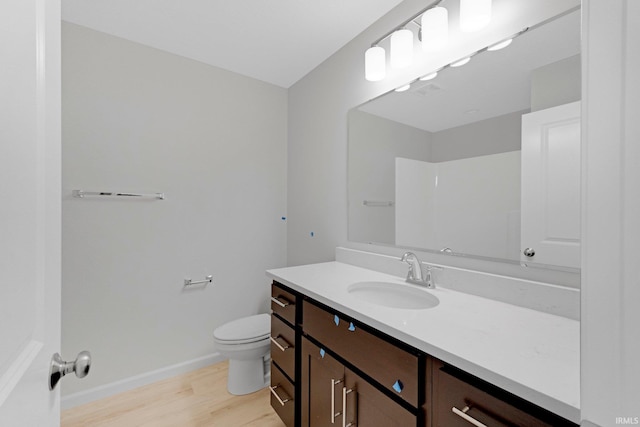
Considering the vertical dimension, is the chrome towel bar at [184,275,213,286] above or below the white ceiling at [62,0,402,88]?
below

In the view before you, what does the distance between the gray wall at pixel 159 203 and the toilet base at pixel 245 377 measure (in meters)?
0.45

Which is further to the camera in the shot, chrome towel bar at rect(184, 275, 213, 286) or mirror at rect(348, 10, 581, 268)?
chrome towel bar at rect(184, 275, 213, 286)

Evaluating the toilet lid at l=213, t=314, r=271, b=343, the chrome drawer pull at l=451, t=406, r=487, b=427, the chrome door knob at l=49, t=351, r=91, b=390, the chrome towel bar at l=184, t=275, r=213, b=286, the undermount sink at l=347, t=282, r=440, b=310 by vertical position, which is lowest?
the toilet lid at l=213, t=314, r=271, b=343

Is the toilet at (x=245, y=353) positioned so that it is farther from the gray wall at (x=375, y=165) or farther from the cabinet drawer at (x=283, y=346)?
the gray wall at (x=375, y=165)

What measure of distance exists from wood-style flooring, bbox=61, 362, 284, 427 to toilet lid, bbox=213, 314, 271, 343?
15.4 inches

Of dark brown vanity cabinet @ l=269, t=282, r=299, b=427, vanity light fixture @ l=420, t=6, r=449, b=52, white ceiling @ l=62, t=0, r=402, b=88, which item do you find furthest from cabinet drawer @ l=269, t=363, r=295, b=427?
white ceiling @ l=62, t=0, r=402, b=88

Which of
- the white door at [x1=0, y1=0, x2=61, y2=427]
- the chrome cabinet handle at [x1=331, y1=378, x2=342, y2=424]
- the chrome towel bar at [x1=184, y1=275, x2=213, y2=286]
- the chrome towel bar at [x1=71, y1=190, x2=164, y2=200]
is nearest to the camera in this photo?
the white door at [x1=0, y1=0, x2=61, y2=427]

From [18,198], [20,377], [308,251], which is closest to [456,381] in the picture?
[20,377]

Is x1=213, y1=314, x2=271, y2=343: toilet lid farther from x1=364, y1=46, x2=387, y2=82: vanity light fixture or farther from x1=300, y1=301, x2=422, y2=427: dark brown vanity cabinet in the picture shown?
x1=364, y1=46, x2=387, y2=82: vanity light fixture

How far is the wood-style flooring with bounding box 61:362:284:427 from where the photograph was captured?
1613mm

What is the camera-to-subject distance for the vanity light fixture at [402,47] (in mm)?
1464

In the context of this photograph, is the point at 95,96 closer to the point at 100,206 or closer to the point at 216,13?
the point at 100,206

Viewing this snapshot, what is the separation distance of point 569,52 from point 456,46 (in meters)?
0.45

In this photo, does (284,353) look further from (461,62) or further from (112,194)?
(461,62)
